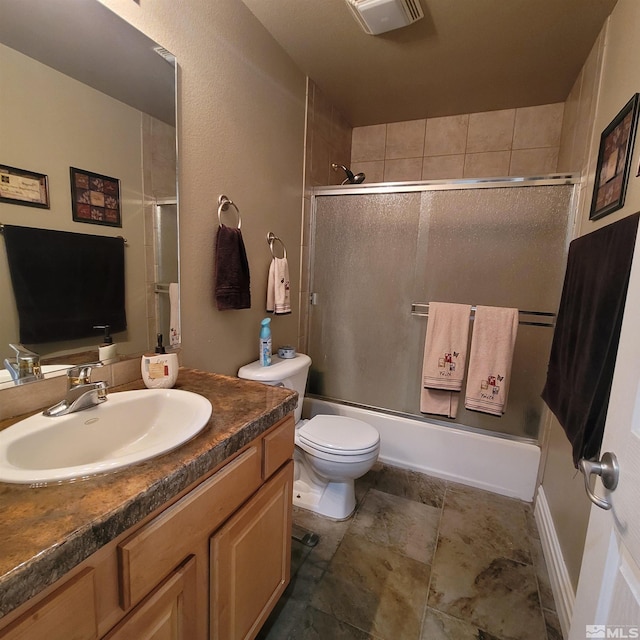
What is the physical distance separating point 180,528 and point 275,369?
102 centimetres

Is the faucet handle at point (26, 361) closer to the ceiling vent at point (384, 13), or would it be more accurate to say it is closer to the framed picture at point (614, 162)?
the ceiling vent at point (384, 13)

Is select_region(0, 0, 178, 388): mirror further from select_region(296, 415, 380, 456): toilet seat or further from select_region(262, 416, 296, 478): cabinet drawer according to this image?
select_region(296, 415, 380, 456): toilet seat

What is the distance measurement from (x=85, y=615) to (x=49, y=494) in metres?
0.20

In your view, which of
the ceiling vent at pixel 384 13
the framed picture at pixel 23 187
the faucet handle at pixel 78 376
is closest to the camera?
the framed picture at pixel 23 187

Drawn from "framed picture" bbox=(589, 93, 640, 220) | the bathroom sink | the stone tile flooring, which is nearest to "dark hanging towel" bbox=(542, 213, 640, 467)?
"framed picture" bbox=(589, 93, 640, 220)

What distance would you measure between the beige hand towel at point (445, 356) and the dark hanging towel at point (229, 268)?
110cm

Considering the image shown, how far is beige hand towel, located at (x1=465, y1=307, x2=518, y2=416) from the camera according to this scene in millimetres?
1812

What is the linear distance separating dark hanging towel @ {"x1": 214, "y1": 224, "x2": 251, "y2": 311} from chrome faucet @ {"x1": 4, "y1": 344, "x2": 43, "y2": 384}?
68cm

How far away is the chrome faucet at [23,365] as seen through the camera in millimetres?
872

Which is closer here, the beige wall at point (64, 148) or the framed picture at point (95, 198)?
the beige wall at point (64, 148)

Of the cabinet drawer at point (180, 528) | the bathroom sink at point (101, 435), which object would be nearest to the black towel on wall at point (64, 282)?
the bathroom sink at point (101, 435)

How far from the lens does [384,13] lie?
1.48 meters

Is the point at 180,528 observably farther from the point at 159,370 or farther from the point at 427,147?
the point at 427,147

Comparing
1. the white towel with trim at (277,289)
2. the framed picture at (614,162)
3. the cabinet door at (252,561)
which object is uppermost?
the framed picture at (614,162)
